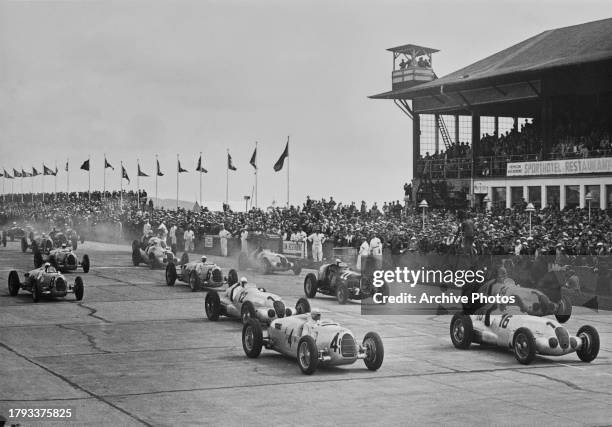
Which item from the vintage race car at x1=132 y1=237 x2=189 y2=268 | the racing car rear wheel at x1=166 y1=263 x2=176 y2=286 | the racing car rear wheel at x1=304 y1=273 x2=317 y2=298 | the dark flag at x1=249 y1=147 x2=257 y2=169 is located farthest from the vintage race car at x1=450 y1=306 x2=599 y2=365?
the dark flag at x1=249 y1=147 x2=257 y2=169

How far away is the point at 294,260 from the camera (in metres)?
38.8

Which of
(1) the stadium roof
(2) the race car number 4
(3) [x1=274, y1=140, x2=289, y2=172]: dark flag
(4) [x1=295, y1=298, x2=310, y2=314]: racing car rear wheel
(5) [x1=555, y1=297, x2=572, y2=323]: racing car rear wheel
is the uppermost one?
(1) the stadium roof

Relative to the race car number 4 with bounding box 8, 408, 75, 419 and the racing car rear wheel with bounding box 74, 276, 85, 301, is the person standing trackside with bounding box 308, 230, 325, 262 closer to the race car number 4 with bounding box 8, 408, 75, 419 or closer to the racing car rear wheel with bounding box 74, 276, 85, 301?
the racing car rear wheel with bounding box 74, 276, 85, 301

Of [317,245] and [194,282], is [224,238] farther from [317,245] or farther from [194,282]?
[194,282]

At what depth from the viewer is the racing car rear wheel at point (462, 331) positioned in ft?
65.7

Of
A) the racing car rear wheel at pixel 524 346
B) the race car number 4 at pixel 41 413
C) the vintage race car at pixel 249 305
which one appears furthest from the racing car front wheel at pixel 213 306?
the race car number 4 at pixel 41 413

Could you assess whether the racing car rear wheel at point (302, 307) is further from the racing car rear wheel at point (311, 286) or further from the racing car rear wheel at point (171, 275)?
the racing car rear wheel at point (171, 275)

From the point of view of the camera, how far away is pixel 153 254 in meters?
39.8

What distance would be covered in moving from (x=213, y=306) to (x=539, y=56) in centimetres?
3210

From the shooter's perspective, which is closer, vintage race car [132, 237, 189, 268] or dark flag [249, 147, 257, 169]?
vintage race car [132, 237, 189, 268]

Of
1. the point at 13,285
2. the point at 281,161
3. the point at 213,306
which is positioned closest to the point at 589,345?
the point at 213,306

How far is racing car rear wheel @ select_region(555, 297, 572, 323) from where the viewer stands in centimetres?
2336

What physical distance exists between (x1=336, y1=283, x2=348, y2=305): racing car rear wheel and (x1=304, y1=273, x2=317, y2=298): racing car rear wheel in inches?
55.1

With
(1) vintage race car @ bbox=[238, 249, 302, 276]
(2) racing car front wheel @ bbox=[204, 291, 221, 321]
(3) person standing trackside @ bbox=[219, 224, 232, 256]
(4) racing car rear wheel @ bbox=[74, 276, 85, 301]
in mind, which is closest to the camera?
(2) racing car front wheel @ bbox=[204, 291, 221, 321]
